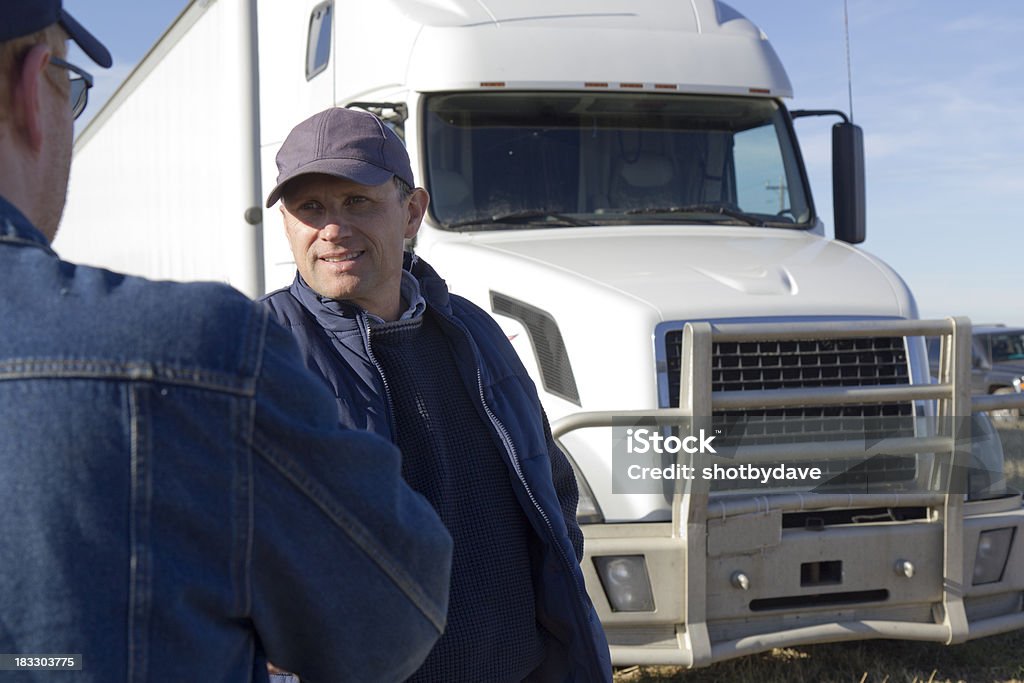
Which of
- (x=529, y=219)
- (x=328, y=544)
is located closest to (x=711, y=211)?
(x=529, y=219)

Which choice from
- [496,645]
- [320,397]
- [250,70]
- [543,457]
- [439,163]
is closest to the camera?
[320,397]

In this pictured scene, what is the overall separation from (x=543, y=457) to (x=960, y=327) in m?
2.53

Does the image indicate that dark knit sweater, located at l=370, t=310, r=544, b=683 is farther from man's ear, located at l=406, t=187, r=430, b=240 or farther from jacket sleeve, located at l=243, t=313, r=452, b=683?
jacket sleeve, located at l=243, t=313, r=452, b=683

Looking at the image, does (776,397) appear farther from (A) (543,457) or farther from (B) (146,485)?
(B) (146,485)

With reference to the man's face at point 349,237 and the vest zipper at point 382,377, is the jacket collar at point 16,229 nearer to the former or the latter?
the vest zipper at point 382,377

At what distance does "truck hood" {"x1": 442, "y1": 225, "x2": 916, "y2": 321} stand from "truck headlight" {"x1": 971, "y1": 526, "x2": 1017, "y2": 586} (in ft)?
3.22

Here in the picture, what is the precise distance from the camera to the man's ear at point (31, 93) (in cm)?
110

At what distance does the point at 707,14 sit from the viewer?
5816 millimetres

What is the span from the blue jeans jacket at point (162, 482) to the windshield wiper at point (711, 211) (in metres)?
4.46

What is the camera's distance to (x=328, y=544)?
3.53 ft

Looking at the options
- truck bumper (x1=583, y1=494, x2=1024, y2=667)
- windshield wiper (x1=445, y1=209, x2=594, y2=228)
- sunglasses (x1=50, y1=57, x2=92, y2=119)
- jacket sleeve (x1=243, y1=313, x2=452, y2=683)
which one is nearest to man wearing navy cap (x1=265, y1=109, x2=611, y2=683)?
sunglasses (x1=50, y1=57, x2=92, y2=119)

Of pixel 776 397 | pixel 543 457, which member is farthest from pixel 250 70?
pixel 543 457

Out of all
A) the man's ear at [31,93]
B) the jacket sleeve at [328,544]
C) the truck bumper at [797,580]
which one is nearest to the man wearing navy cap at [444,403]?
the jacket sleeve at [328,544]

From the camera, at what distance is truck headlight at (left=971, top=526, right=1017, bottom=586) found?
14.5ft
